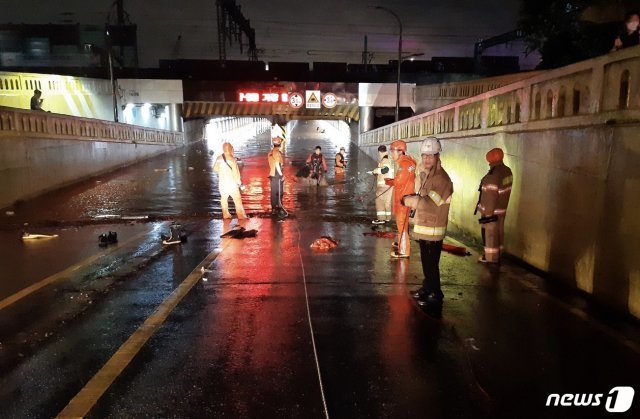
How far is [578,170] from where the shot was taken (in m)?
5.62

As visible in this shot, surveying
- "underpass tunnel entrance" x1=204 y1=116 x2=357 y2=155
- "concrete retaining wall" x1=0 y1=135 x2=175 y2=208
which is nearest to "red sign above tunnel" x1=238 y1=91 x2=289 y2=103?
"underpass tunnel entrance" x1=204 y1=116 x2=357 y2=155

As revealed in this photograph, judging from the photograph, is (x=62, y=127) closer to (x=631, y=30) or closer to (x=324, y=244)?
(x=324, y=244)

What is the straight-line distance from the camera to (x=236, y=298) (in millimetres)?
5375

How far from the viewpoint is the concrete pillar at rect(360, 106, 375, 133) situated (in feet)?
115

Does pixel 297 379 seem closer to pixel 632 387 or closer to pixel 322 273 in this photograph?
pixel 632 387

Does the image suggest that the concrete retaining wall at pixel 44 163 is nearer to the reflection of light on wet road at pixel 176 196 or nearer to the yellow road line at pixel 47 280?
the reflection of light on wet road at pixel 176 196

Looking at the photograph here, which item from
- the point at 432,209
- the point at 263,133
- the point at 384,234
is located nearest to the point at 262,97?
the point at 384,234

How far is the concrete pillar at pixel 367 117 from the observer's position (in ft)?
115

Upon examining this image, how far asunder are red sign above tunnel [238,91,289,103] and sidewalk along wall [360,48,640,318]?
26.8 meters

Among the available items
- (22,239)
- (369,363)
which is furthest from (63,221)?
(369,363)

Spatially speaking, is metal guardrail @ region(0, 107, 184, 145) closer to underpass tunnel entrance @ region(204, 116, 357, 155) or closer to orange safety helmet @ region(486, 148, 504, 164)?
orange safety helmet @ region(486, 148, 504, 164)

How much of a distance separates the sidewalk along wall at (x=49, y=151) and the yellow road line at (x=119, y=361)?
8.82 m

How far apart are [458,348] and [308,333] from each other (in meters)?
1.36

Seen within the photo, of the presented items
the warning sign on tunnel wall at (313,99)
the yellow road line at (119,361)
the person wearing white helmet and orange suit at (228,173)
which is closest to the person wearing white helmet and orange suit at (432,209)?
the yellow road line at (119,361)
